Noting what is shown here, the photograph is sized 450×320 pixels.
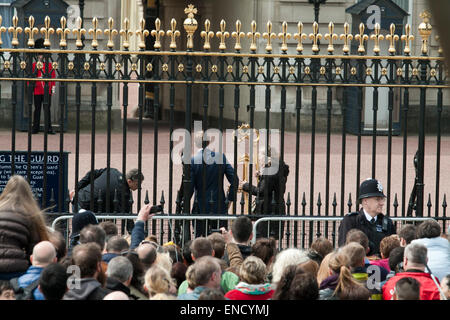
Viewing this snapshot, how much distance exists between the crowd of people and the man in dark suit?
1998mm

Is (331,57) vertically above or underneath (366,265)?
above

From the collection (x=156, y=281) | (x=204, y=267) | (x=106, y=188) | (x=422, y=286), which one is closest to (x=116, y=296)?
(x=156, y=281)

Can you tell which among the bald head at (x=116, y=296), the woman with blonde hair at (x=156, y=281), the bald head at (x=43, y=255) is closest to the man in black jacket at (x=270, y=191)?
the bald head at (x=43, y=255)

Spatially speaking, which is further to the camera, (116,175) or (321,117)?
(321,117)

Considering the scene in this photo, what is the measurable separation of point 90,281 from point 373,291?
80.2 inches

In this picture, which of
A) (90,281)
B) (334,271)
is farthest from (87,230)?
(334,271)

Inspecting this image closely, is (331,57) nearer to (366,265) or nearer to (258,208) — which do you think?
(258,208)

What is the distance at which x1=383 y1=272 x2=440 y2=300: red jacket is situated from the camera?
653cm

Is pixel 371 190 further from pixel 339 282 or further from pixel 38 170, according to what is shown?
pixel 38 170

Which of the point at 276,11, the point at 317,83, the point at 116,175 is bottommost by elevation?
the point at 116,175
